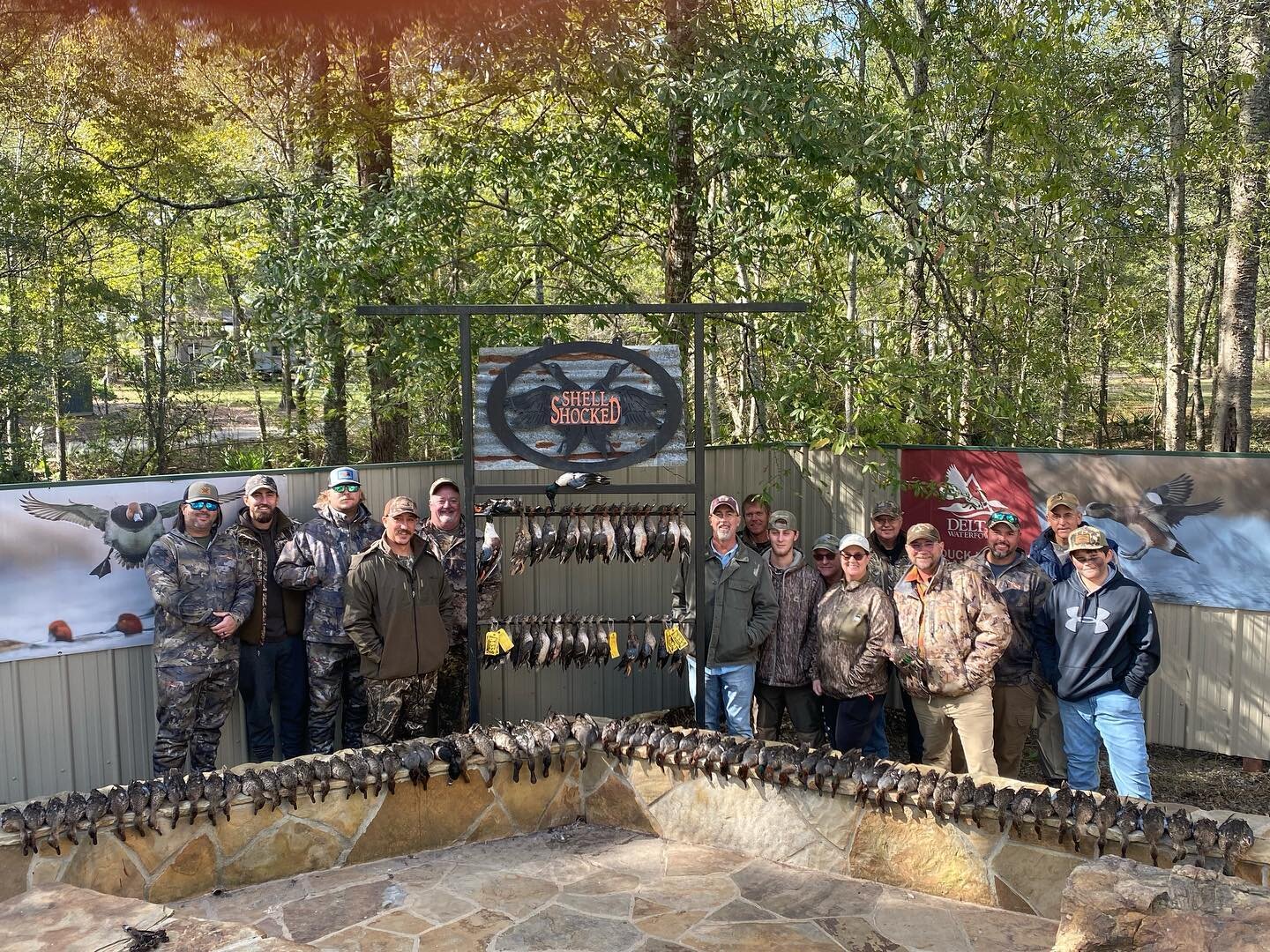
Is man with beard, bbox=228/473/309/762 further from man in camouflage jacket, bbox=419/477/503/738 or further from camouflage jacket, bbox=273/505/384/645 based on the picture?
man in camouflage jacket, bbox=419/477/503/738

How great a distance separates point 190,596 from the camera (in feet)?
18.3

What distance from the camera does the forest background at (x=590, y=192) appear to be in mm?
7215

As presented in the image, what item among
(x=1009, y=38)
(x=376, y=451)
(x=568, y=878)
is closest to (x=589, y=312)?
(x=568, y=878)

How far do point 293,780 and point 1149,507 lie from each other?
5.26 m

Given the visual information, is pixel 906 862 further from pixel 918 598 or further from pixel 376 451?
pixel 376 451

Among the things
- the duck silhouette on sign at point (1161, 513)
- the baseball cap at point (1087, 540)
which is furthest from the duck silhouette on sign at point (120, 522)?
the duck silhouette on sign at point (1161, 513)

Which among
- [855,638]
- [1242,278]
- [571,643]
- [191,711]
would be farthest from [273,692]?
[1242,278]

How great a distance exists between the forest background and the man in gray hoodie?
3.87 feet

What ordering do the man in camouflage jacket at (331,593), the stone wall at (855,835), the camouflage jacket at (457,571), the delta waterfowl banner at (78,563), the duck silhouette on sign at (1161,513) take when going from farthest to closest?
A: the duck silhouette on sign at (1161,513) < the camouflage jacket at (457,571) < the man in camouflage jacket at (331,593) < the delta waterfowl banner at (78,563) < the stone wall at (855,835)

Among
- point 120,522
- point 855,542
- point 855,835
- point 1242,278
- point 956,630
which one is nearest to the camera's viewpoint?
point 855,835

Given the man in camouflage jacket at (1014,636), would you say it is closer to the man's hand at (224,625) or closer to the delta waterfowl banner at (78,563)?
the man's hand at (224,625)

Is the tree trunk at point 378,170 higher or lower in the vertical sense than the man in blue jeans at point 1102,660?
higher

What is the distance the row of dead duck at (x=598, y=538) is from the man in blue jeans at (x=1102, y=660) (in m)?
2.08

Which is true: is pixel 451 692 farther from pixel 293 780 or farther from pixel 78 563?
pixel 78 563
